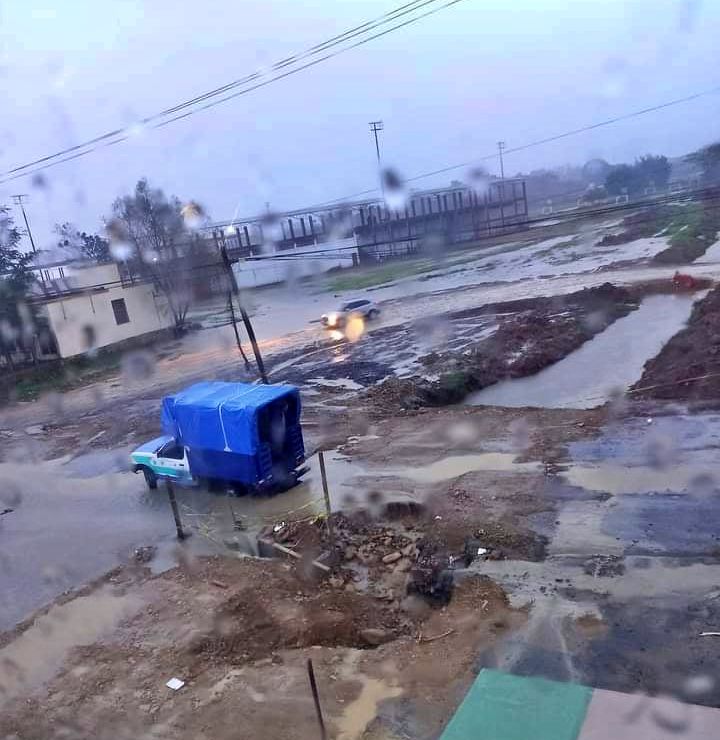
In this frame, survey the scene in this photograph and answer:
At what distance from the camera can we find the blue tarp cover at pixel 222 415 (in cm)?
929

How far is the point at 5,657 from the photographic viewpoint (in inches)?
261

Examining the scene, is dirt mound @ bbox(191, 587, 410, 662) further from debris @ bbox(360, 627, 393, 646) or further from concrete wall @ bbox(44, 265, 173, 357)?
concrete wall @ bbox(44, 265, 173, 357)

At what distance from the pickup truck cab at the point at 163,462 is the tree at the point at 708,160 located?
1437 inches

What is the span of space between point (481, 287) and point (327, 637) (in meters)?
25.9

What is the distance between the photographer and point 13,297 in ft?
75.5

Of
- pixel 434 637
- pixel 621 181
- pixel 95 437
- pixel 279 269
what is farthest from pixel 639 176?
pixel 434 637

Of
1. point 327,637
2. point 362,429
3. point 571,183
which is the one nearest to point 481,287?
point 571,183

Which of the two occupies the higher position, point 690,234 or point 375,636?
point 690,234

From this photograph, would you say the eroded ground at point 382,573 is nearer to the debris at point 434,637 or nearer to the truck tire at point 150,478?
the debris at point 434,637

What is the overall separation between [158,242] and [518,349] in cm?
1708

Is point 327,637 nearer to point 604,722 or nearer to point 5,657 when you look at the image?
point 604,722

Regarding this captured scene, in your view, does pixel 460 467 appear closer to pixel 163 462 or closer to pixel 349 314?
pixel 163 462

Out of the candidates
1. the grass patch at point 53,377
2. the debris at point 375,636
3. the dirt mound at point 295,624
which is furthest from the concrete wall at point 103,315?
the debris at point 375,636

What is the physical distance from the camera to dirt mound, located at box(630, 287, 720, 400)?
11781 millimetres
